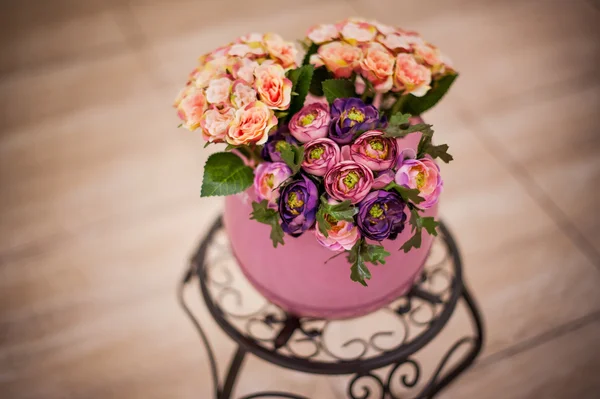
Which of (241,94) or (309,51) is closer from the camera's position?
(241,94)

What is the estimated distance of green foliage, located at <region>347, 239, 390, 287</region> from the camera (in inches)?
28.4

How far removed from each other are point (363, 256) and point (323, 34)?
35cm

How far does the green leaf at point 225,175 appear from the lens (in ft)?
2.52

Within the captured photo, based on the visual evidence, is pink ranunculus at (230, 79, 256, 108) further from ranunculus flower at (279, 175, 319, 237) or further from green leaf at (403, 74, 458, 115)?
green leaf at (403, 74, 458, 115)

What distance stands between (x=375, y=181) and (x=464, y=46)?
147cm

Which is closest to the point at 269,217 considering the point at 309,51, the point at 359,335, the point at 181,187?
the point at 309,51

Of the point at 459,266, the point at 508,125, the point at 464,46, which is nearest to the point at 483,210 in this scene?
the point at 508,125

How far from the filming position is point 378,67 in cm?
79

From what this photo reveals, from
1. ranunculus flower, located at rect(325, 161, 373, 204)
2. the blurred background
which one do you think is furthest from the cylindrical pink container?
the blurred background

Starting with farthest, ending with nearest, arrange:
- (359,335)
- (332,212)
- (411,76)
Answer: (359,335) < (411,76) < (332,212)

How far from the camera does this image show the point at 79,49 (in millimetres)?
2016

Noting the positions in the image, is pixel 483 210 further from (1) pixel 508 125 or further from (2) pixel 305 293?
(2) pixel 305 293

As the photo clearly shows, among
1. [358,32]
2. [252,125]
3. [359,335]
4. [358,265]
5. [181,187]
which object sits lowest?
[359,335]

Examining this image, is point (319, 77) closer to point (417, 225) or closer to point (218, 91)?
point (218, 91)
